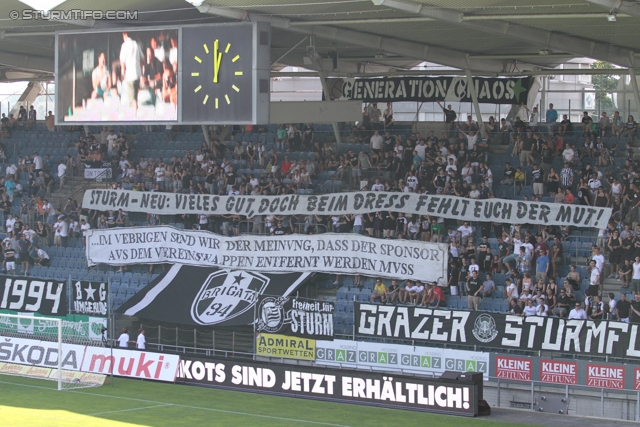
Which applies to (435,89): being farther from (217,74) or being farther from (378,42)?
(217,74)

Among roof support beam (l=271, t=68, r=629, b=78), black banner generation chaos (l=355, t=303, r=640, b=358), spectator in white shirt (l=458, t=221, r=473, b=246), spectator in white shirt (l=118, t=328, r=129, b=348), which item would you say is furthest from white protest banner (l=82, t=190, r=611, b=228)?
spectator in white shirt (l=118, t=328, r=129, b=348)

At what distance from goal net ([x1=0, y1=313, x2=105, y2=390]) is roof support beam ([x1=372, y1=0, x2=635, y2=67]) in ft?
34.5

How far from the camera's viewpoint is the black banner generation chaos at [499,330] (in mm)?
19766

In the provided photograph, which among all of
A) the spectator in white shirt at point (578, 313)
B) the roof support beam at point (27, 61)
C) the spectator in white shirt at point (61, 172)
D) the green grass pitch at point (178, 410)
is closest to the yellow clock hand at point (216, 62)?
the green grass pitch at point (178, 410)

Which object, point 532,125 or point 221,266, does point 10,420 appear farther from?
point 532,125

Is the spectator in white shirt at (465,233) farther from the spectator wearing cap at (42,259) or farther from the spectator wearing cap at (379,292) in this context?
the spectator wearing cap at (42,259)

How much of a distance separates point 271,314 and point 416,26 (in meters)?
7.67

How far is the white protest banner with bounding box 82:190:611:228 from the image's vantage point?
23938mm

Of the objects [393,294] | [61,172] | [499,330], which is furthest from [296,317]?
[61,172]

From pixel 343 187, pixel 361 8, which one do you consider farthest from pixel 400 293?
pixel 361 8

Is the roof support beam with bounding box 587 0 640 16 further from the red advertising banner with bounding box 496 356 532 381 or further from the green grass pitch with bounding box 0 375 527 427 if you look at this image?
the green grass pitch with bounding box 0 375 527 427

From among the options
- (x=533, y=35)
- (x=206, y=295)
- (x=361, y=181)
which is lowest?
(x=206, y=295)

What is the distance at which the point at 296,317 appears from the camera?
2348 cm

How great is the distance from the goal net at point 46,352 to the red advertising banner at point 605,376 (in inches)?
430
